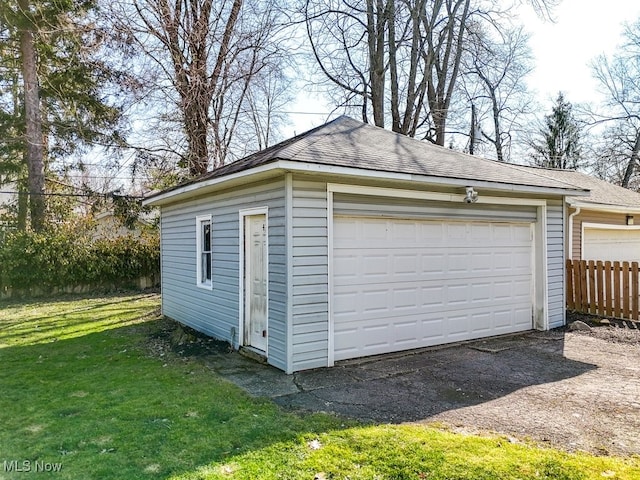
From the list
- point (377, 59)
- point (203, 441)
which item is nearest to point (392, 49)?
point (377, 59)

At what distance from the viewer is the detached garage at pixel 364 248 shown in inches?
225

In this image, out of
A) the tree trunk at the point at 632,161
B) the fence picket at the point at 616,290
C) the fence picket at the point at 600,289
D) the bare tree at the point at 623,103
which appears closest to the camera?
the fence picket at the point at 616,290

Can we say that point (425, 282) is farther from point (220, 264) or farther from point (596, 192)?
point (596, 192)

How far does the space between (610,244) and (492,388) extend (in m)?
9.92

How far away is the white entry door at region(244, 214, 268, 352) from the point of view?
257 inches

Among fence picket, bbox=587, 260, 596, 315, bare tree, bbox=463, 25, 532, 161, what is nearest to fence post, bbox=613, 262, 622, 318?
fence picket, bbox=587, 260, 596, 315

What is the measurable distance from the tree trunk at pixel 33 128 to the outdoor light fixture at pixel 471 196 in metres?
14.2

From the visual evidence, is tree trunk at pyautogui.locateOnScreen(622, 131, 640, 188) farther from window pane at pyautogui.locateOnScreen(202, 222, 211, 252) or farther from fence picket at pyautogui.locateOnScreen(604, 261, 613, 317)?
window pane at pyautogui.locateOnScreen(202, 222, 211, 252)

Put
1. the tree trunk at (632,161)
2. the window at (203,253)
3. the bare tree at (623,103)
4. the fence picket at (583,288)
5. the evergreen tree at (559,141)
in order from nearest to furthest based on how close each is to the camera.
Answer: the window at (203,253) < the fence picket at (583,288) < the bare tree at (623,103) < the tree trunk at (632,161) < the evergreen tree at (559,141)

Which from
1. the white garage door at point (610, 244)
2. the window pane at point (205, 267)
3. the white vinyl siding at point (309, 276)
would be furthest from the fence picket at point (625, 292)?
the window pane at point (205, 267)

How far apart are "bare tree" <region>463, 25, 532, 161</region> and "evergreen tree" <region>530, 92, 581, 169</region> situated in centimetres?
385

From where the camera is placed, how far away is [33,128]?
14.9m

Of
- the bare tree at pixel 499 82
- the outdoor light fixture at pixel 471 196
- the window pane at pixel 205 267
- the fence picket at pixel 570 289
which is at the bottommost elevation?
the fence picket at pixel 570 289

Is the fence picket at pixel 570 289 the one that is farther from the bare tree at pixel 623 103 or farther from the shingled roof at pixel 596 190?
the bare tree at pixel 623 103
